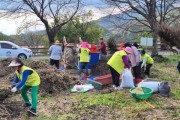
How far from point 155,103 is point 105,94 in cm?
167

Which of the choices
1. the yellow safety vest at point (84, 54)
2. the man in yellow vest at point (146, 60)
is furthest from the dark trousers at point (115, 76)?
the yellow safety vest at point (84, 54)

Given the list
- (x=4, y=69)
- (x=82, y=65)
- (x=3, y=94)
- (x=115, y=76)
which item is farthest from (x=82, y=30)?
(x=3, y=94)

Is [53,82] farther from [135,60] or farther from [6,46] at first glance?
[6,46]

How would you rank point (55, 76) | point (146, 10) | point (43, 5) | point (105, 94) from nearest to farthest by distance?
point (105, 94), point (55, 76), point (146, 10), point (43, 5)

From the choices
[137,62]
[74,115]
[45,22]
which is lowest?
[74,115]

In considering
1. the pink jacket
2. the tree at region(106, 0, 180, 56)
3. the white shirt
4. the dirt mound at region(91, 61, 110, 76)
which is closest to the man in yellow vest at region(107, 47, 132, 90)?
the pink jacket

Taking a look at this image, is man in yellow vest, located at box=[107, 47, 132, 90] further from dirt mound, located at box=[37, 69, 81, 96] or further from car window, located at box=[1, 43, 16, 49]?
car window, located at box=[1, 43, 16, 49]

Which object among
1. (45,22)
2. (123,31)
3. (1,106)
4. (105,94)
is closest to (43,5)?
(45,22)

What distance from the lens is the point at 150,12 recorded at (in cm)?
2166

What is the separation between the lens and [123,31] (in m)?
23.3

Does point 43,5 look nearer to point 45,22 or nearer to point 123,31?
point 45,22

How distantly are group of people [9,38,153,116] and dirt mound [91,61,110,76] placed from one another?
0.67 metres

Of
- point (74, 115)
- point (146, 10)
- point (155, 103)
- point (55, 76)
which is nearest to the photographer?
point (74, 115)

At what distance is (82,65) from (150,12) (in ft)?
34.5
